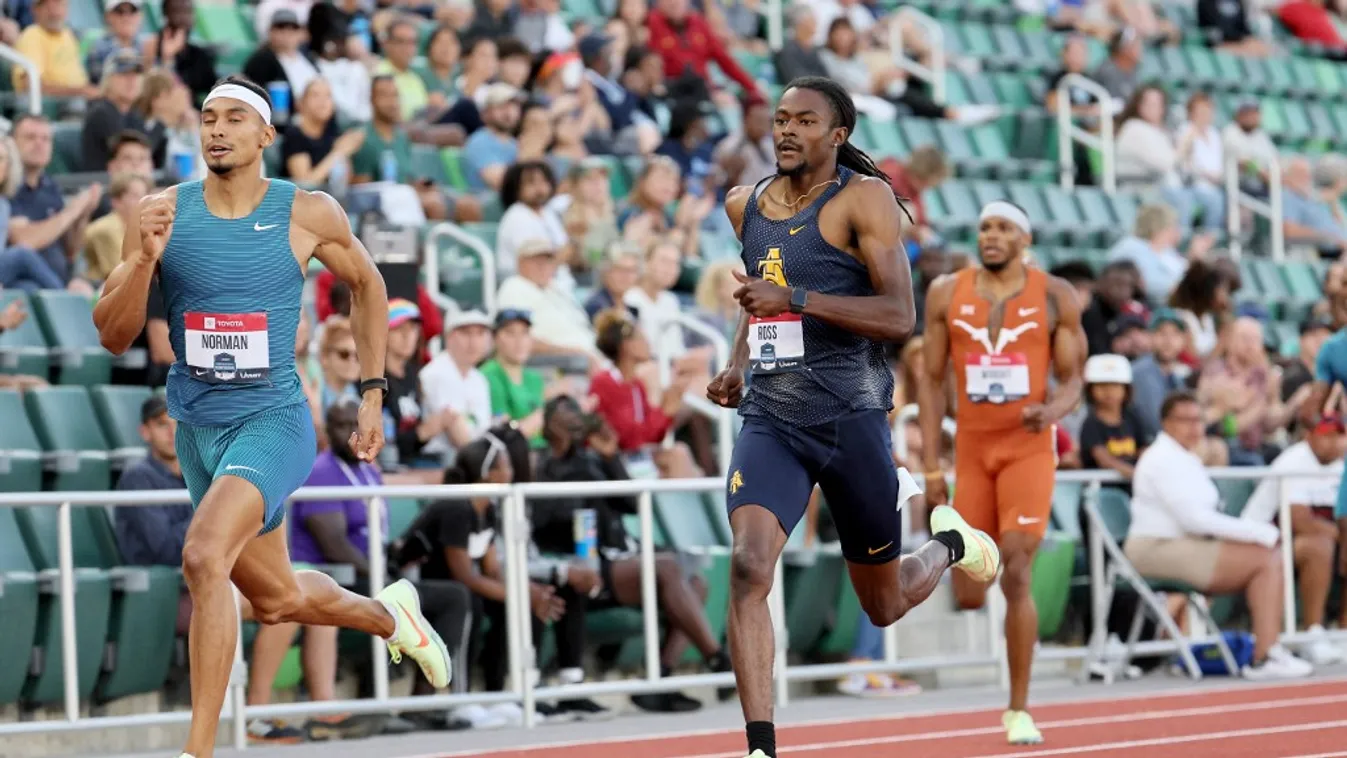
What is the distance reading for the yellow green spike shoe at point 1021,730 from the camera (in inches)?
383

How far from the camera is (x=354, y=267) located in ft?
25.7

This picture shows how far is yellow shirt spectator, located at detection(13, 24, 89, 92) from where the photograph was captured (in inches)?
565

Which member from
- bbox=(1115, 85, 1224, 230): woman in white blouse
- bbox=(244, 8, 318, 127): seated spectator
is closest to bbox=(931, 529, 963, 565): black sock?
bbox=(244, 8, 318, 127): seated spectator

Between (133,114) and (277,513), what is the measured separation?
637cm

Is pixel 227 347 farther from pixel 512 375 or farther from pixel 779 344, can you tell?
pixel 512 375

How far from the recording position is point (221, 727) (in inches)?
416

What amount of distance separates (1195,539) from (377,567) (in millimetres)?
5078

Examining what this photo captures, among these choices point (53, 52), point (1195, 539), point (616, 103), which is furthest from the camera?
point (616, 103)

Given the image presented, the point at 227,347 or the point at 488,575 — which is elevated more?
the point at 227,347

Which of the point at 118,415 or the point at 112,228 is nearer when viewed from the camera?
the point at 118,415

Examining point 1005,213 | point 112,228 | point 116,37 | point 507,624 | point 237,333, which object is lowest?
point 507,624

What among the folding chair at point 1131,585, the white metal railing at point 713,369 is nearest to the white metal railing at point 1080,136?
the white metal railing at point 713,369

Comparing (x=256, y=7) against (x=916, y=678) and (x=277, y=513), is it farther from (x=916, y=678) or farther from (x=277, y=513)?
(x=277, y=513)

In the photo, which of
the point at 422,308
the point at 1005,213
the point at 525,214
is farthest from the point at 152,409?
the point at 525,214
